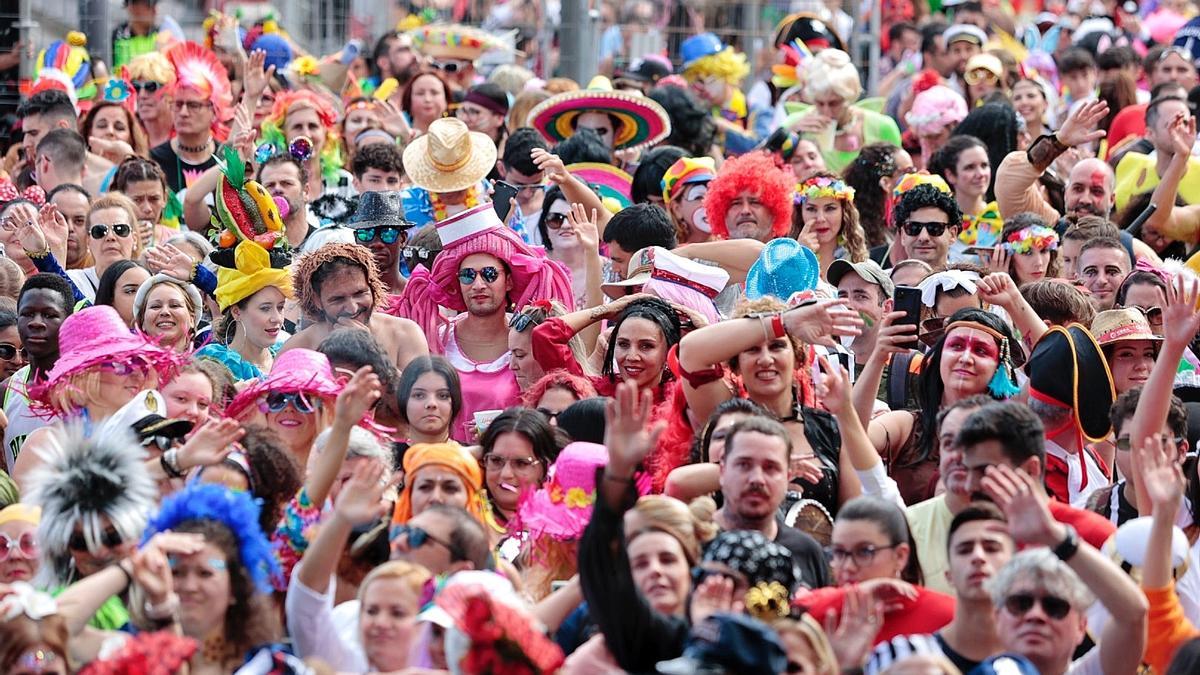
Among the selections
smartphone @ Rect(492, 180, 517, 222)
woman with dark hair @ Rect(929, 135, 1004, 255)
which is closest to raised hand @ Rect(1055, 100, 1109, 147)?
woman with dark hair @ Rect(929, 135, 1004, 255)

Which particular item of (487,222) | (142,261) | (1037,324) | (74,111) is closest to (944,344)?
(1037,324)

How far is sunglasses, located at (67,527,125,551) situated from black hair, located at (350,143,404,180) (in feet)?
14.4

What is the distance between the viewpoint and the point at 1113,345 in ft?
24.9

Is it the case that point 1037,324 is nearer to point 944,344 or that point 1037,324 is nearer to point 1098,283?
point 944,344

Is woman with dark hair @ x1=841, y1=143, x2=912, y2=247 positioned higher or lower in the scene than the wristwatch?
lower

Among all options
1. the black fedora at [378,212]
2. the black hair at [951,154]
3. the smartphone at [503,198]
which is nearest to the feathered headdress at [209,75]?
the smartphone at [503,198]

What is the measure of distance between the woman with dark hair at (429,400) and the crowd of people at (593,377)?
1 centimetres

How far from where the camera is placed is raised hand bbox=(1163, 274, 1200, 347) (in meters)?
6.48

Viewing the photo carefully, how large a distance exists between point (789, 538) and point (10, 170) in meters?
6.59

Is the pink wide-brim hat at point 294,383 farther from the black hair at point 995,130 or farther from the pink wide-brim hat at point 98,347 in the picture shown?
the black hair at point 995,130

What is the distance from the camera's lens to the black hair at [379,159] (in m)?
9.91

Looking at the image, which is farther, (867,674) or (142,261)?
(142,261)

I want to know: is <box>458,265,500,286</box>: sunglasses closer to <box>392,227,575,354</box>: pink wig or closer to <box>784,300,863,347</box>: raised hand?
<box>392,227,575,354</box>: pink wig

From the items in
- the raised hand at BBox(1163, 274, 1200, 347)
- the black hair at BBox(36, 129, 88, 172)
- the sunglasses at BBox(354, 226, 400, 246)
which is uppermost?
the raised hand at BBox(1163, 274, 1200, 347)
